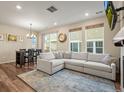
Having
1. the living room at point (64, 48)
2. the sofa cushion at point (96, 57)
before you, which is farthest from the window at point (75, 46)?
the sofa cushion at point (96, 57)

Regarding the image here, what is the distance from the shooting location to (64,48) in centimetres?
562

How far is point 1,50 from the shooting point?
5.22 meters

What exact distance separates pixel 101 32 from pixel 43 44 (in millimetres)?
4961

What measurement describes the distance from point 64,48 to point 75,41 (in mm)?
947

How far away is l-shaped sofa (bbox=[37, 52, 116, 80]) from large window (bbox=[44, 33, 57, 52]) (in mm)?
1976

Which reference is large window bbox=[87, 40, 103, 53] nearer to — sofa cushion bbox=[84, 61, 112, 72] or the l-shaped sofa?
the l-shaped sofa

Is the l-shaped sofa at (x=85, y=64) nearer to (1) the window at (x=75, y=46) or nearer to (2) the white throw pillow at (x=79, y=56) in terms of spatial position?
(2) the white throw pillow at (x=79, y=56)

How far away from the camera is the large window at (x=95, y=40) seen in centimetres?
416

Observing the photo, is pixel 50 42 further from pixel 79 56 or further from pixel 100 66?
pixel 100 66

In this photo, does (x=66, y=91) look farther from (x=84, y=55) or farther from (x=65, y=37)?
(x=65, y=37)

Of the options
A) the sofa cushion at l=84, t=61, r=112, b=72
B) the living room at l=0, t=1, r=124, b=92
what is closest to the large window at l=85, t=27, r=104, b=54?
the living room at l=0, t=1, r=124, b=92

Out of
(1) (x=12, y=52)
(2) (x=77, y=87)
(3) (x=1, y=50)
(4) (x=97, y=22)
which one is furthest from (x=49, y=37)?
(2) (x=77, y=87)

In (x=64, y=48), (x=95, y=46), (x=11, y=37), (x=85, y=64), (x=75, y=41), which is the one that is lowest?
(x=85, y=64)

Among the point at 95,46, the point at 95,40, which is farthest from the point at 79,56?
the point at 95,40
